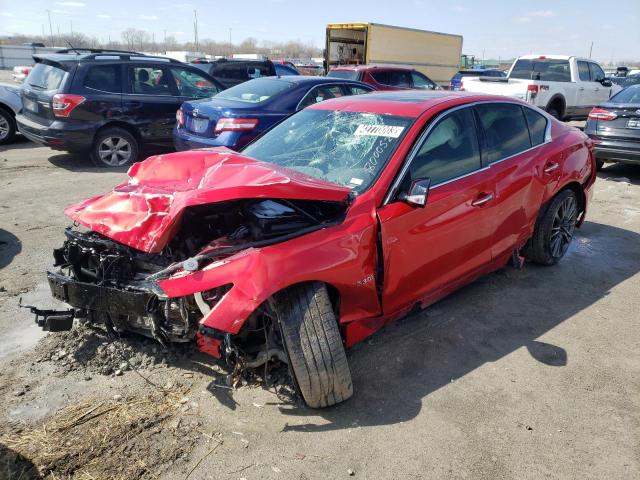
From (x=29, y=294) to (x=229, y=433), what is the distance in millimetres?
2444

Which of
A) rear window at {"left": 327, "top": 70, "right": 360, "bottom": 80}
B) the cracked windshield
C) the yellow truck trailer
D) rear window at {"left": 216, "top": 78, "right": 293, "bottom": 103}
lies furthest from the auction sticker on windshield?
the yellow truck trailer

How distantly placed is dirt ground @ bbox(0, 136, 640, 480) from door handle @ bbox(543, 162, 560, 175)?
1.09m

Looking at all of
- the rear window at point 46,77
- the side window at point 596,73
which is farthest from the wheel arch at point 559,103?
the rear window at point 46,77

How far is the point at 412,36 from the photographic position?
20703mm

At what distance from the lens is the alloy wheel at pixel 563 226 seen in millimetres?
4883

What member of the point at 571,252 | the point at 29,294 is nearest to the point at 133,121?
the point at 29,294

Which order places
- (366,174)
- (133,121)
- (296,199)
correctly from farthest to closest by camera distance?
(133,121) → (366,174) → (296,199)

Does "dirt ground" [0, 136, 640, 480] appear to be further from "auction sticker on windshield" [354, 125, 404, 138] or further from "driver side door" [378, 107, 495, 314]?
"auction sticker on windshield" [354, 125, 404, 138]

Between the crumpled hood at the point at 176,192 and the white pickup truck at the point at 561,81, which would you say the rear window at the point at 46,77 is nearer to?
the crumpled hood at the point at 176,192

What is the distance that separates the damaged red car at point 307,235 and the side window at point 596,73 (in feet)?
40.2

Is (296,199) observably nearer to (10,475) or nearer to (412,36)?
(10,475)

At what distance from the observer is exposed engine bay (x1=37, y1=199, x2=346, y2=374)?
9.34 feet

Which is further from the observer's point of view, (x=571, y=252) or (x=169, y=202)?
(x=571, y=252)

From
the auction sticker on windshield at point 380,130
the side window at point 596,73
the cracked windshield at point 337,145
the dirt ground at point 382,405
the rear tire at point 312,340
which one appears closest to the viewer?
the dirt ground at point 382,405
